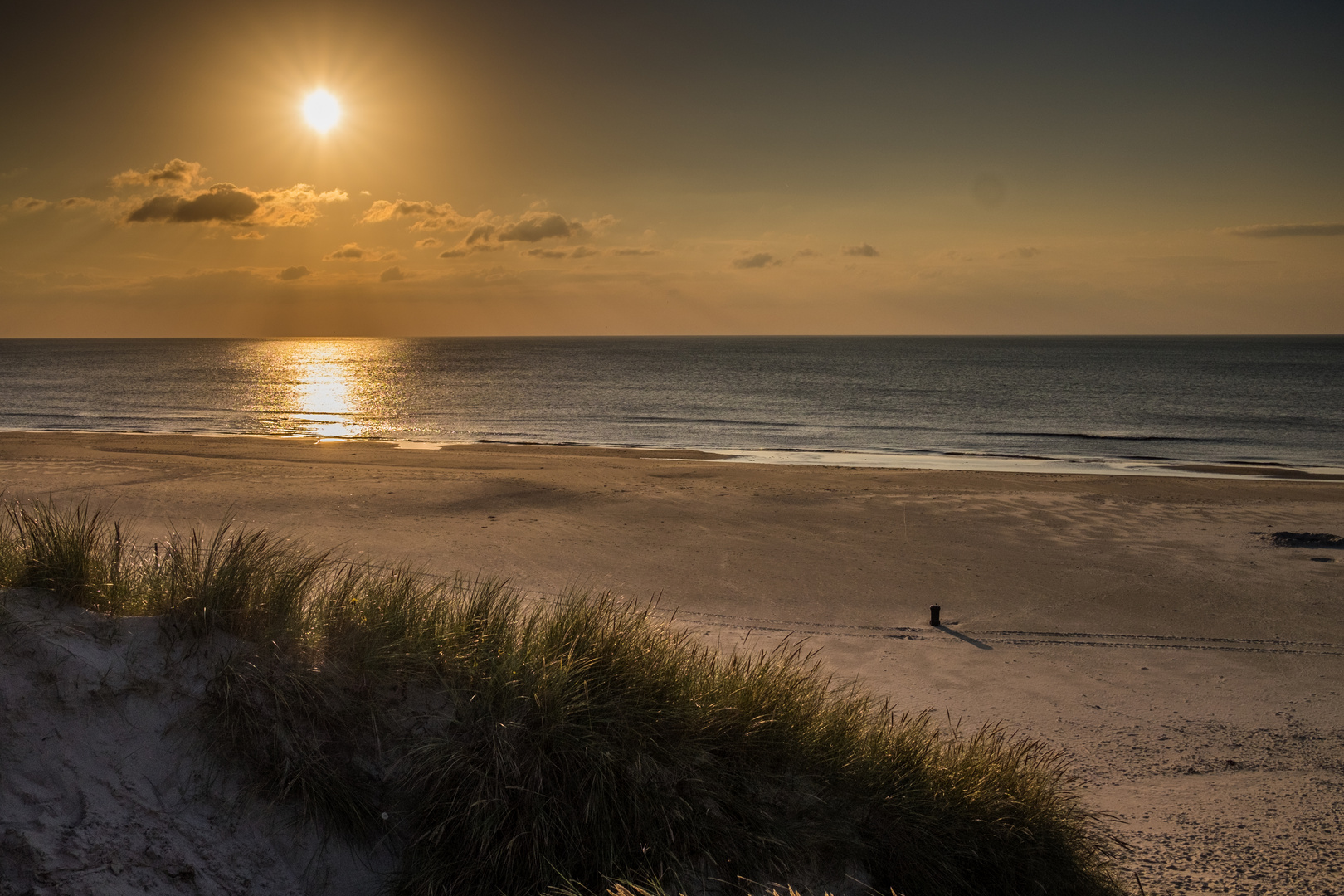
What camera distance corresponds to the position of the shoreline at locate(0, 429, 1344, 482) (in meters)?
27.2

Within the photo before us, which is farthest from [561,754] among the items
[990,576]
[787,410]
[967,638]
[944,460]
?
[787,410]

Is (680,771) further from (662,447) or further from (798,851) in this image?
(662,447)

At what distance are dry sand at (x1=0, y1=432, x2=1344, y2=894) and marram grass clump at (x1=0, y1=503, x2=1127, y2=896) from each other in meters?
0.99

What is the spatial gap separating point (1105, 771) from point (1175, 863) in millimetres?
1453

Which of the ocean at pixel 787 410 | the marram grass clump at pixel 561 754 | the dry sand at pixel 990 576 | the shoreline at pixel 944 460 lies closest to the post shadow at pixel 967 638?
the dry sand at pixel 990 576

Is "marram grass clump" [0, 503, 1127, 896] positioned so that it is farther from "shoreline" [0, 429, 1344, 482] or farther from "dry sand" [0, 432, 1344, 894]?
"shoreline" [0, 429, 1344, 482]

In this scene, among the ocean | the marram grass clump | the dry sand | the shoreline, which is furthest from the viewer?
the ocean

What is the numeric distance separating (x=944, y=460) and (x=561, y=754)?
27.9 metres

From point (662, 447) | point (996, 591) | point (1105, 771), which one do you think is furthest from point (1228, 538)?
point (662, 447)

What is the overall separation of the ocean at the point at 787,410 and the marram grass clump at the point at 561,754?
24.2 meters

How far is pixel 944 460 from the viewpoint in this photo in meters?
30.2

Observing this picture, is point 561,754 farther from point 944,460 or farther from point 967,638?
point 944,460

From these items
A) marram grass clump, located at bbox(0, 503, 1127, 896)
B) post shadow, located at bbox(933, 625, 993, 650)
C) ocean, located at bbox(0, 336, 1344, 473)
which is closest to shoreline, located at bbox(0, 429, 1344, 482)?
ocean, located at bbox(0, 336, 1344, 473)

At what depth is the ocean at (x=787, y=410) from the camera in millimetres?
34344
